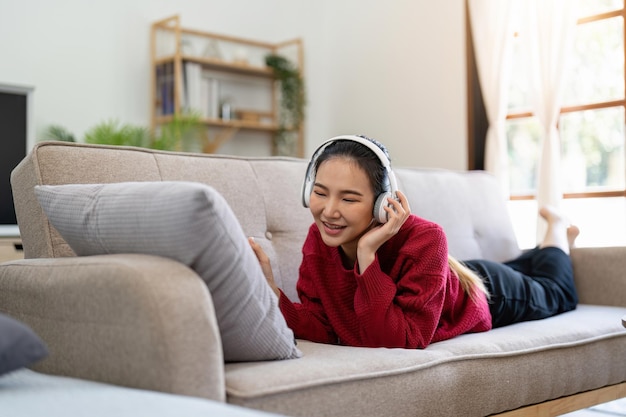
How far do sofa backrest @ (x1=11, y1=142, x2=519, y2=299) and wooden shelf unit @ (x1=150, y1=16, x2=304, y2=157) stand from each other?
91.4 inches

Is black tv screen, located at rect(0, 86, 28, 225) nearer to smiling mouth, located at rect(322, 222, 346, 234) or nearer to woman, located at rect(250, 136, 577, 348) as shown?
woman, located at rect(250, 136, 577, 348)

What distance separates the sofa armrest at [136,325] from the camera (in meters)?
1.27

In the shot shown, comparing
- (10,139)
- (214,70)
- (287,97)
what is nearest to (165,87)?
(214,70)

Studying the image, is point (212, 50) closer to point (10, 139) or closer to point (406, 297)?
point (10, 139)

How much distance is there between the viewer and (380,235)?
181 cm

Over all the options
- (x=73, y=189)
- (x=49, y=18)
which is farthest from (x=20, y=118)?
(x=73, y=189)

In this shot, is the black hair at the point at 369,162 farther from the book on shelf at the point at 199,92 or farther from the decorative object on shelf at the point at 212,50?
the decorative object on shelf at the point at 212,50

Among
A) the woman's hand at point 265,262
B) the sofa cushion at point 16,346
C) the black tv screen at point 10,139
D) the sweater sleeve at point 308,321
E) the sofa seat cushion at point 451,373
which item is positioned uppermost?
the black tv screen at point 10,139

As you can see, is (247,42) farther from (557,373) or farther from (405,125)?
(557,373)

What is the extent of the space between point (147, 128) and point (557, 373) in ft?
10.5

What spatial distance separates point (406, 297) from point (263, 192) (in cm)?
61

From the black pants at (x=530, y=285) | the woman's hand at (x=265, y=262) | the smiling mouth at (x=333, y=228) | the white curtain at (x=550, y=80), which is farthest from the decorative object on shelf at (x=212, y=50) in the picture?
the smiling mouth at (x=333, y=228)

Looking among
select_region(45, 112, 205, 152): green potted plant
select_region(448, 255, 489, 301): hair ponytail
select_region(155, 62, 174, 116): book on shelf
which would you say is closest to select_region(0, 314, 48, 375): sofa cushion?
select_region(448, 255, 489, 301): hair ponytail

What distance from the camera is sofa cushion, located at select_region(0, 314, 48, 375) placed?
1.25 meters
